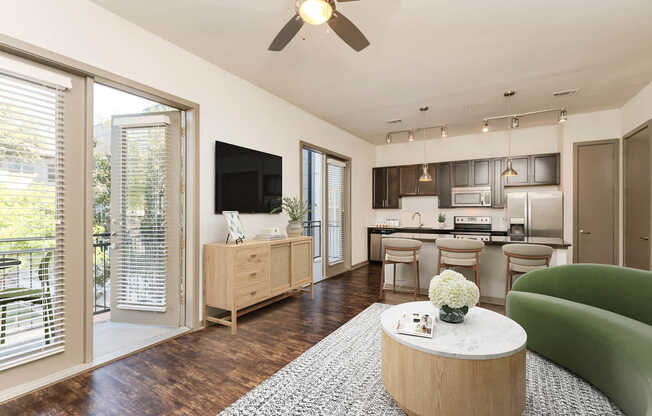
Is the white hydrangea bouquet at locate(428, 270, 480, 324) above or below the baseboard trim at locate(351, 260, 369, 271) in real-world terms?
above

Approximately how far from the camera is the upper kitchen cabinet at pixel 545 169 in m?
5.60

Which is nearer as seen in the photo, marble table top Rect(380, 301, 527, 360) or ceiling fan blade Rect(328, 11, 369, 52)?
marble table top Rect(380, 301, 527, 360)

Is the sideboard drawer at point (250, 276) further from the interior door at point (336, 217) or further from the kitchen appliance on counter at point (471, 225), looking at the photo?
the kitchen appliance on counter at point (471, 225)

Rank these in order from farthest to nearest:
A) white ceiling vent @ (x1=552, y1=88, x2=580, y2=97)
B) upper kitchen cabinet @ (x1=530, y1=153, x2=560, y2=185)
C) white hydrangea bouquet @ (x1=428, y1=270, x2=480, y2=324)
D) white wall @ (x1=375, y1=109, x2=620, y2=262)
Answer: upper kitchen cabinet @ (x1=530, y1=153, x2=560, y2=185) < white wall @ (x1=375, y1=109, x2=620, y2=262) < white ceiling vent @ (x1=552, y1=88, x2=580, y2=97) < white hydrangea bouquet @ (x1=428, y1=270, x2=480, y2=324)

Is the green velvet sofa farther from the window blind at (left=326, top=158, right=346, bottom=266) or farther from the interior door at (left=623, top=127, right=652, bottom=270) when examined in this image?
the window blind at (left=326, top=158, right=346, bottom=266)

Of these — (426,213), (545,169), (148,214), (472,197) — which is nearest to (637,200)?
(545,169)

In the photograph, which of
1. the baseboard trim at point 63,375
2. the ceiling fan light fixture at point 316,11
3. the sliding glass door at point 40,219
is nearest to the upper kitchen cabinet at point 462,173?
the ceiling fan light fixture at point 316,11

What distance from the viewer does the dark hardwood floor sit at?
1898 mm

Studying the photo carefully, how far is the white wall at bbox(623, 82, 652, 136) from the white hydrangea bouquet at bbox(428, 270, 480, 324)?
13.7 ft

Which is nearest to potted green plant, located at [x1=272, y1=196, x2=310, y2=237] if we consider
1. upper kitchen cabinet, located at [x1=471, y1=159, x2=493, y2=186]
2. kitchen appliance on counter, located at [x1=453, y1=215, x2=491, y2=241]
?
kitchen appliance on counter, located at [x1=453, y1=215, x2=491, y2=241]

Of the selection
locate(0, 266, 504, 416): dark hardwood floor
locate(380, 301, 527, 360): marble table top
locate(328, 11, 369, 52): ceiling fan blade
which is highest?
locate(328, 11, 369, 52): ceiling fan blade

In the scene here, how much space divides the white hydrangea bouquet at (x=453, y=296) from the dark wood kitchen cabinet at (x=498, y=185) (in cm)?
486

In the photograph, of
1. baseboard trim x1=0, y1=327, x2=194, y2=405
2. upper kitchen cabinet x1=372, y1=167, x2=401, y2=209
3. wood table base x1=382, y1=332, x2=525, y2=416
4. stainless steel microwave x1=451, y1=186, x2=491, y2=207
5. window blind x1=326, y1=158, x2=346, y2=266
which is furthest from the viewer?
upper kitchen cabinet x1=372, y1=167, x2=401, y2=209

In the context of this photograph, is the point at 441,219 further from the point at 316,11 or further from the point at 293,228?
the point at 316,11
